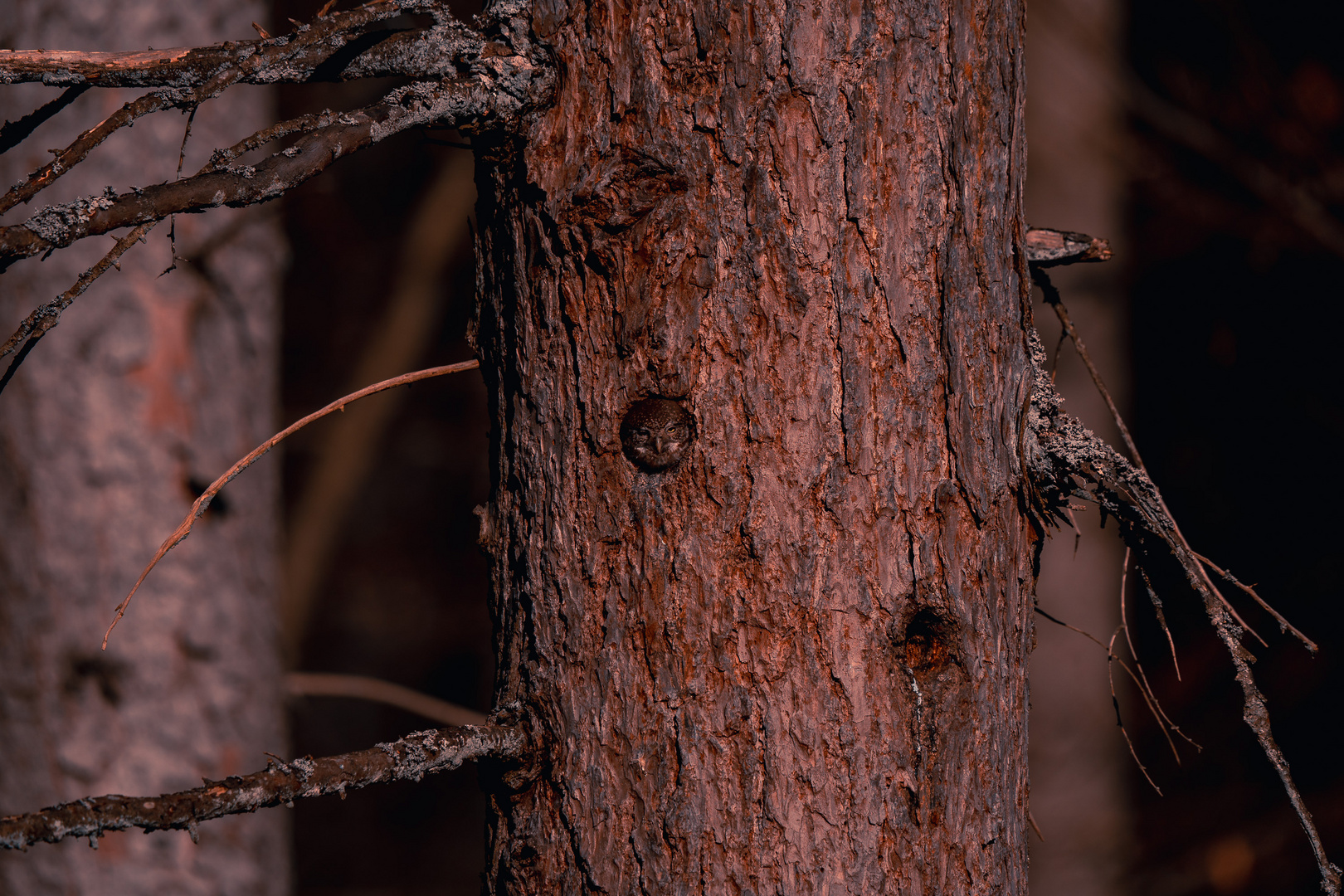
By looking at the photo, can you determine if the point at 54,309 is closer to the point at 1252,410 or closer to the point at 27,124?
the point at 27,124

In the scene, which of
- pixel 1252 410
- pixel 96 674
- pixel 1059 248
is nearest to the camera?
pixel 1059 248

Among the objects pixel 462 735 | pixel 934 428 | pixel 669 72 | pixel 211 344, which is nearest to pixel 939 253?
pixel 934 428

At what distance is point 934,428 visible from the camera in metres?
0.97

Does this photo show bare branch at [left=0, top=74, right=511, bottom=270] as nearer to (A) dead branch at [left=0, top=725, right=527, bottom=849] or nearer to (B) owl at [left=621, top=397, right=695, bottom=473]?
(B) owl at [left=621, top=397, right=695, bottom=473]

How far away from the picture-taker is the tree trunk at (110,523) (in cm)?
230

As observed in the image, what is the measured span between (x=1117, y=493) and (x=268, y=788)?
0.93 m

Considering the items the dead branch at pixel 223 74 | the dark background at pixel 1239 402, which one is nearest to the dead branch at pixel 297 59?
the dead branch at pixel 223 74

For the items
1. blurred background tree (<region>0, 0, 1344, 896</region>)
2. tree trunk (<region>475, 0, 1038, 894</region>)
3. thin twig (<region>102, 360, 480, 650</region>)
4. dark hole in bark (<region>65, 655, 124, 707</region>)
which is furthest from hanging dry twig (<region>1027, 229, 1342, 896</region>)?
blurred background tree (<region>0, 0, 1344, 896</region>)

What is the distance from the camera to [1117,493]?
3.40 ft

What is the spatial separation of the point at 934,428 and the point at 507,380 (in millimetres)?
468

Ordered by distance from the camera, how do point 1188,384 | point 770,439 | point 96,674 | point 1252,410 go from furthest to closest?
point 1188,384, point 1252,410, point 96,674, point 770,439

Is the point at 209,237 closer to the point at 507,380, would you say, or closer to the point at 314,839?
the point at 507,380

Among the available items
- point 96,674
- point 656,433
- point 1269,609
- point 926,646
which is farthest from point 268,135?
point 96,674

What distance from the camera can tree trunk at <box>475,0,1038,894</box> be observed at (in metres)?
0.94
